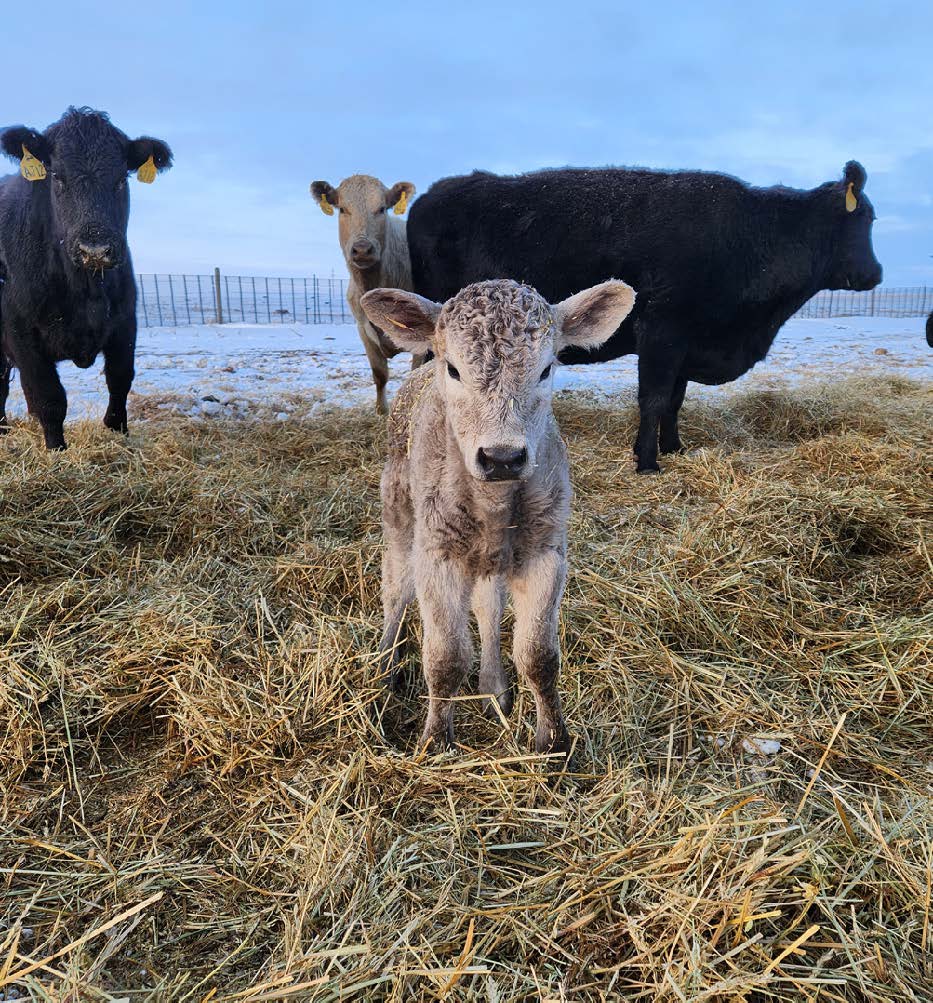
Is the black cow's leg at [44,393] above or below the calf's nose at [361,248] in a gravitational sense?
below

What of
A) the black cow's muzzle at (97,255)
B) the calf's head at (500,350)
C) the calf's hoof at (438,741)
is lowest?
the calf's hoof at (438,741)

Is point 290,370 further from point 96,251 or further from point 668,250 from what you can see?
point 668,250

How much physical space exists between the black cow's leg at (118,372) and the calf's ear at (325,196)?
3248 millimetres

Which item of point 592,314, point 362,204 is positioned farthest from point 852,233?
point 592,314

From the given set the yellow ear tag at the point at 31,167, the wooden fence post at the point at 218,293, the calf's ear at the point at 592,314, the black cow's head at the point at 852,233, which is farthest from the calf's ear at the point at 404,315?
the wooden fence post at the point at 218,293

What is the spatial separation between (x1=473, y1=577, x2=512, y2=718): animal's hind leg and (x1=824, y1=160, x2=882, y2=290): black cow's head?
617 centimetres

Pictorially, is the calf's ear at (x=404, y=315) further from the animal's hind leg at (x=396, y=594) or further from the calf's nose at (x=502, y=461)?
the animal's hind leg at (x=396, y=594)

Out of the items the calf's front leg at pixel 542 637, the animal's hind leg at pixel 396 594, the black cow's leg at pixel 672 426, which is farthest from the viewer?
the black cow's leg at pixel 672 426

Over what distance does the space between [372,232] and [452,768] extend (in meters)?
7.30

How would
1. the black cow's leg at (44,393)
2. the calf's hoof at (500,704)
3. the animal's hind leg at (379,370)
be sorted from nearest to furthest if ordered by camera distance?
the calf's hoof at (500,704) < the black cow's leg at (44,393) < the animal's hind leg at (379,370)

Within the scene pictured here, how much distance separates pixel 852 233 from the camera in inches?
263

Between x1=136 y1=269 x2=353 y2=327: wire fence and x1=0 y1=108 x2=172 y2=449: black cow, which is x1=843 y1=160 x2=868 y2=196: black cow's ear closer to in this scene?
x1=0 y1=108 x2=172 y2=449: black cow

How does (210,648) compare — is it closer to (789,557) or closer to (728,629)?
(728,629)

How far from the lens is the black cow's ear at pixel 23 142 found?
5387 mm
